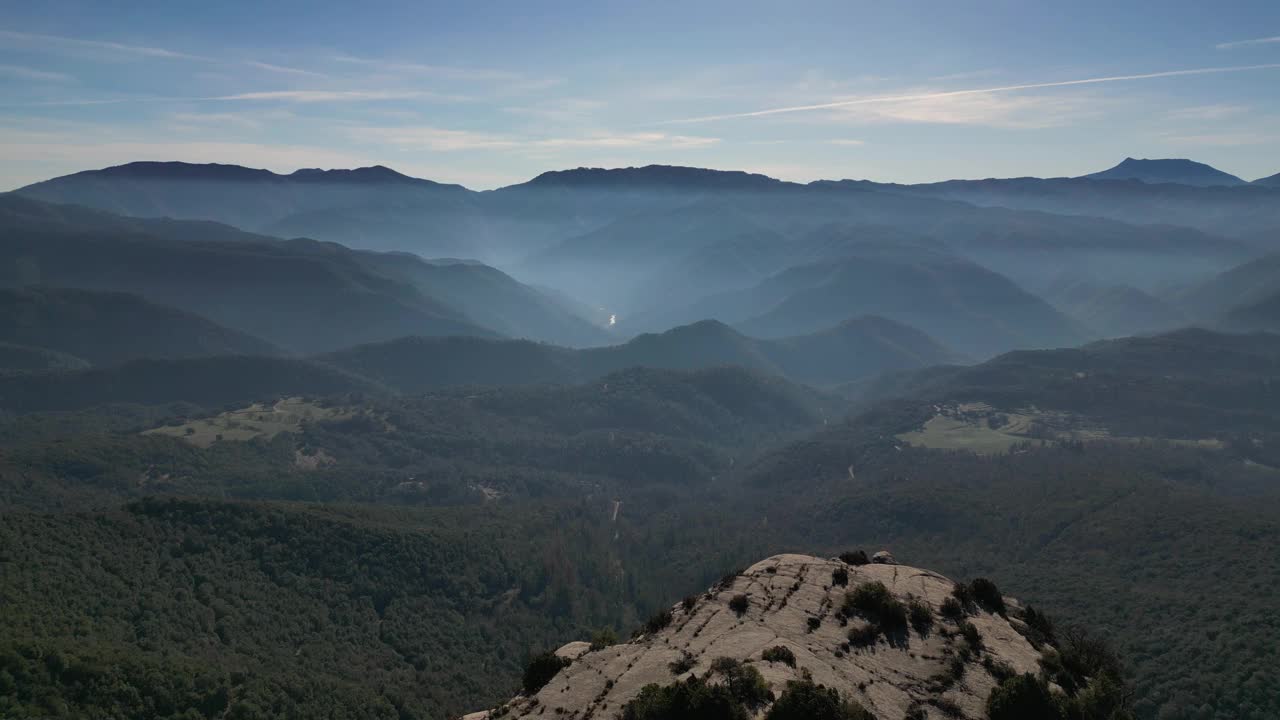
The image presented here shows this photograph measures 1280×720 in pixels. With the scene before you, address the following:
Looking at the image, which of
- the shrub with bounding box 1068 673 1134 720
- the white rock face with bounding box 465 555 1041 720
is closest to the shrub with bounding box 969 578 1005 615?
the white rock face with bounding box 465 555 1041 720

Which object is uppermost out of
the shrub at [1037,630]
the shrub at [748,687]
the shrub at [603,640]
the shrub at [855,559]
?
the shrub at [748,687]

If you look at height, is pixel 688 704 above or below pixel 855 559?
above

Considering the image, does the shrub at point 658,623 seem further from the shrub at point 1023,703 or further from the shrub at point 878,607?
the shrub at point 1023,703

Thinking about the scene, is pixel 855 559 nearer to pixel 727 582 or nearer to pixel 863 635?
pixel 727 582

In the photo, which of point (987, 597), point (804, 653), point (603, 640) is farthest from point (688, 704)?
point (987, 597)

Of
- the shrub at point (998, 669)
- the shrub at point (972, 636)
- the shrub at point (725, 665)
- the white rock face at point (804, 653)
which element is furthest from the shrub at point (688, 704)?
the shrub at point (972, 636)

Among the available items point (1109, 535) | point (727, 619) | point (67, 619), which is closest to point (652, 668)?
point (727, 619)
